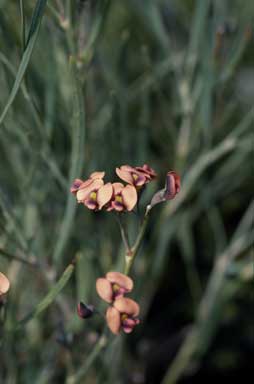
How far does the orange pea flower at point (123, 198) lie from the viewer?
0.48 m

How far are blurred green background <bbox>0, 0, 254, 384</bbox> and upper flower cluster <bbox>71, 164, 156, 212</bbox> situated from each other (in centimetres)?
10

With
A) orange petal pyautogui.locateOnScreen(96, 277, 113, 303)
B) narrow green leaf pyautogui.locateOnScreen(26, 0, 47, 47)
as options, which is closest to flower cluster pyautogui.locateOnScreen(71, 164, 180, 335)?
orange petal pyautogui.locateOnScreen(96, 277, 113, 303)

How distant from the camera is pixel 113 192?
1.57 feet

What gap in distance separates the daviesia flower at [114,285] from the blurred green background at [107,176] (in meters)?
0.09

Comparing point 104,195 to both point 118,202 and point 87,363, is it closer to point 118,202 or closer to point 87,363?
point 118,202

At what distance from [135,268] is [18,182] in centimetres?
22

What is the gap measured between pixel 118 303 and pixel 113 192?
85mm

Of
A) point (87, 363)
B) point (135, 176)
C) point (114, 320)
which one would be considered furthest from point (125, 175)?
point (87, 363)

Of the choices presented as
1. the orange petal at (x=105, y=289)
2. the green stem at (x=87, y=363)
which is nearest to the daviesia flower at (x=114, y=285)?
the orange petal at (x=105, y=289)

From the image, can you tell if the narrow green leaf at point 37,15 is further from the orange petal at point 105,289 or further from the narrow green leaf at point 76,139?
the orange petal at point 105,289

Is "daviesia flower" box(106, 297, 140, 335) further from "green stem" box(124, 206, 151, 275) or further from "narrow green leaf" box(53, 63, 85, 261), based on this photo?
"narrow green leaf" box(53, 63, 85, 261)

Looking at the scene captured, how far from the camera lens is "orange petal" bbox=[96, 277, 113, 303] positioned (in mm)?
486

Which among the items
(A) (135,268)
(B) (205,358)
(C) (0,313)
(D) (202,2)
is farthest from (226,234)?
(C) (0,313)

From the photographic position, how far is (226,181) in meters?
1.01
